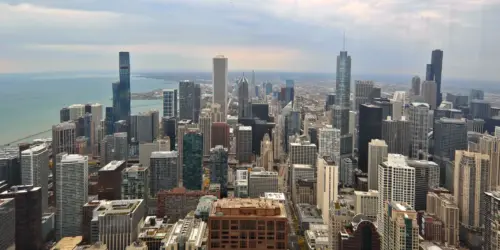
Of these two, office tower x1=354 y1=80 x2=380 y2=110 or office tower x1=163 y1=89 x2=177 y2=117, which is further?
office tower x1=163 y1=89 x2=177 y2=117

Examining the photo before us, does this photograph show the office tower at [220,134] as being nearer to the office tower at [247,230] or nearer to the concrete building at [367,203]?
the concrete building at [367,203]

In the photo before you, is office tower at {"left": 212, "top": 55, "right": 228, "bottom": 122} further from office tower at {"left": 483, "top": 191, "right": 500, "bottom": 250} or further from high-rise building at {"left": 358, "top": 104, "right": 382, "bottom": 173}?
office tower at {"left": 483, "top": 191, "right": 500, "bottom": 250}

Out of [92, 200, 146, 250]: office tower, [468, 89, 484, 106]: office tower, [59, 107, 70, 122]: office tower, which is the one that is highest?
[468, 89, 484, 106]: office tower

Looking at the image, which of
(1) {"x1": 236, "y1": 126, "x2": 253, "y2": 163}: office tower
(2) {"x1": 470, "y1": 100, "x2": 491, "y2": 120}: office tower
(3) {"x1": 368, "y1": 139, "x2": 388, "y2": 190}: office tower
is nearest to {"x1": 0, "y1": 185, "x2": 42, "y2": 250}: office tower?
(3) {"x1": 368, "y1": 139, "x2": 388, "y2": 190}: office tower

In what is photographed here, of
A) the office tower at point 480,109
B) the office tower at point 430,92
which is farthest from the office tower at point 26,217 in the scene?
the office tower at point 430,92

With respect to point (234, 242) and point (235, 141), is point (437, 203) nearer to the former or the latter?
point (234, 242)

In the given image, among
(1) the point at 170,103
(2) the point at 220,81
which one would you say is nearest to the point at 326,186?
(2) the point at 220,81
